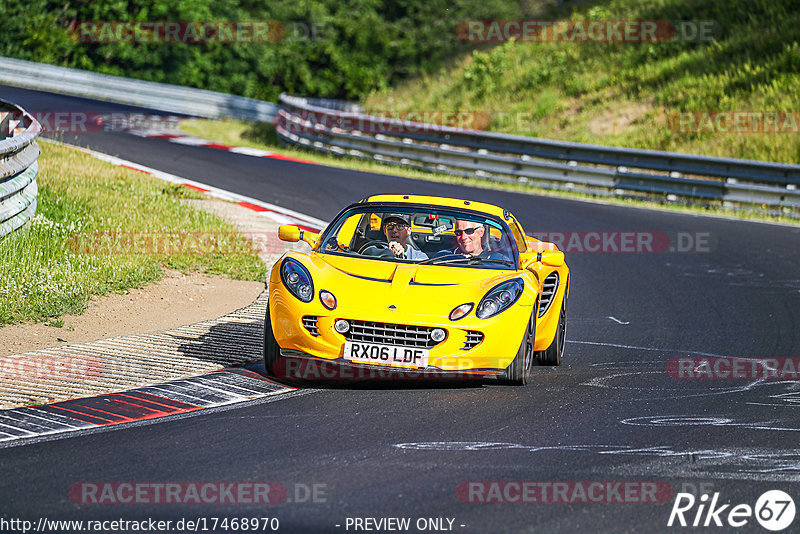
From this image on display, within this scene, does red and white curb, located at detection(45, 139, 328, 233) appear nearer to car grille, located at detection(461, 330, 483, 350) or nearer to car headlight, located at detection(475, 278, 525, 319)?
car headlight, located at detection(475, 278, 525, 319)

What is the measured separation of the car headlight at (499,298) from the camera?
298 inches

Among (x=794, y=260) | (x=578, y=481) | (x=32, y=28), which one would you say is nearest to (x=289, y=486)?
(x=578, y=481)

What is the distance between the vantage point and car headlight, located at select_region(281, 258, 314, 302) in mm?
7641

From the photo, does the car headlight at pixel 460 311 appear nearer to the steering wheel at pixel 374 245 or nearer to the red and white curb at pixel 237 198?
the steering wheel at pixel 374 245

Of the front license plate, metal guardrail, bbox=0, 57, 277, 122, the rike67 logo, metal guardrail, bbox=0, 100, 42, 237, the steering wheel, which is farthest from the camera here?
metal guardrail, bbox=0, 57, 277, 122

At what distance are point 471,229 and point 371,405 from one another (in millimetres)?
2228

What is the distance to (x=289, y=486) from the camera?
5.30m

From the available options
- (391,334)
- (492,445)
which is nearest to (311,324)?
(391,334)

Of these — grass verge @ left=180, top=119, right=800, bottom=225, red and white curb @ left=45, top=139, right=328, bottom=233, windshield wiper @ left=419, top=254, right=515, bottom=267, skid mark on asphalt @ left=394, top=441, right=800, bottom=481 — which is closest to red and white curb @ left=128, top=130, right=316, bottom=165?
grass verge @ left=180, top=119, right=800, bottom=225

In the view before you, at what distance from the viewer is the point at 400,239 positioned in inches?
340

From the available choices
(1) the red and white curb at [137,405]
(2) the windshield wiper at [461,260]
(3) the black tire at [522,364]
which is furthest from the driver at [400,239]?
(1) the red and white curb at [137,405]

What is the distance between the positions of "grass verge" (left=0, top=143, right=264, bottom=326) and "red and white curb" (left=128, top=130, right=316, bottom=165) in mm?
7450

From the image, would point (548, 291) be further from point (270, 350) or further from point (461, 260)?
point (270, 350)

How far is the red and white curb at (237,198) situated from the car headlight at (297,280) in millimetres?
Answer: 6943
